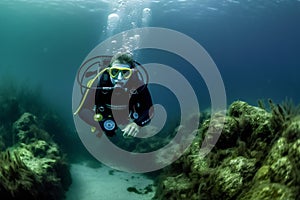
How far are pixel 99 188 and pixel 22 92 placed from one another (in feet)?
40.0

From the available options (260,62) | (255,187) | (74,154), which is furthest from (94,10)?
(260,62)

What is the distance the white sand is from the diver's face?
528 centimetres

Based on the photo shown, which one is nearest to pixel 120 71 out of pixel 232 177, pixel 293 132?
pixel 232 177

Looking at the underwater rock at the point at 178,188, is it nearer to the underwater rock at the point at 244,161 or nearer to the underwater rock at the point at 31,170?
the underwater rock at the point at 244,161

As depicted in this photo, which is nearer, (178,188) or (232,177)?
(232,177)

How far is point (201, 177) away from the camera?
545 cm

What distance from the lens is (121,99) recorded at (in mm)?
4660

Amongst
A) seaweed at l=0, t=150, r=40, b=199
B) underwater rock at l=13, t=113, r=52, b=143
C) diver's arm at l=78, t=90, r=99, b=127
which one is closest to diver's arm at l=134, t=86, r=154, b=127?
diver's arm at l=78, t=90, r=99, b=127

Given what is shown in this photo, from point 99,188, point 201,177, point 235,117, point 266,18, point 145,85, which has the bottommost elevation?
point 99,188

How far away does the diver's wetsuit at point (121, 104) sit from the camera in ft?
15.3

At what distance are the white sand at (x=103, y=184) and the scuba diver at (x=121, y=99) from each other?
4.81m

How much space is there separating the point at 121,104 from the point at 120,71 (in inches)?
23.1

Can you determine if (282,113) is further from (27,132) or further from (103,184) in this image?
(27,132)

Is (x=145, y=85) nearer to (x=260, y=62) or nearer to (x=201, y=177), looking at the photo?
(x=201, y=177)
